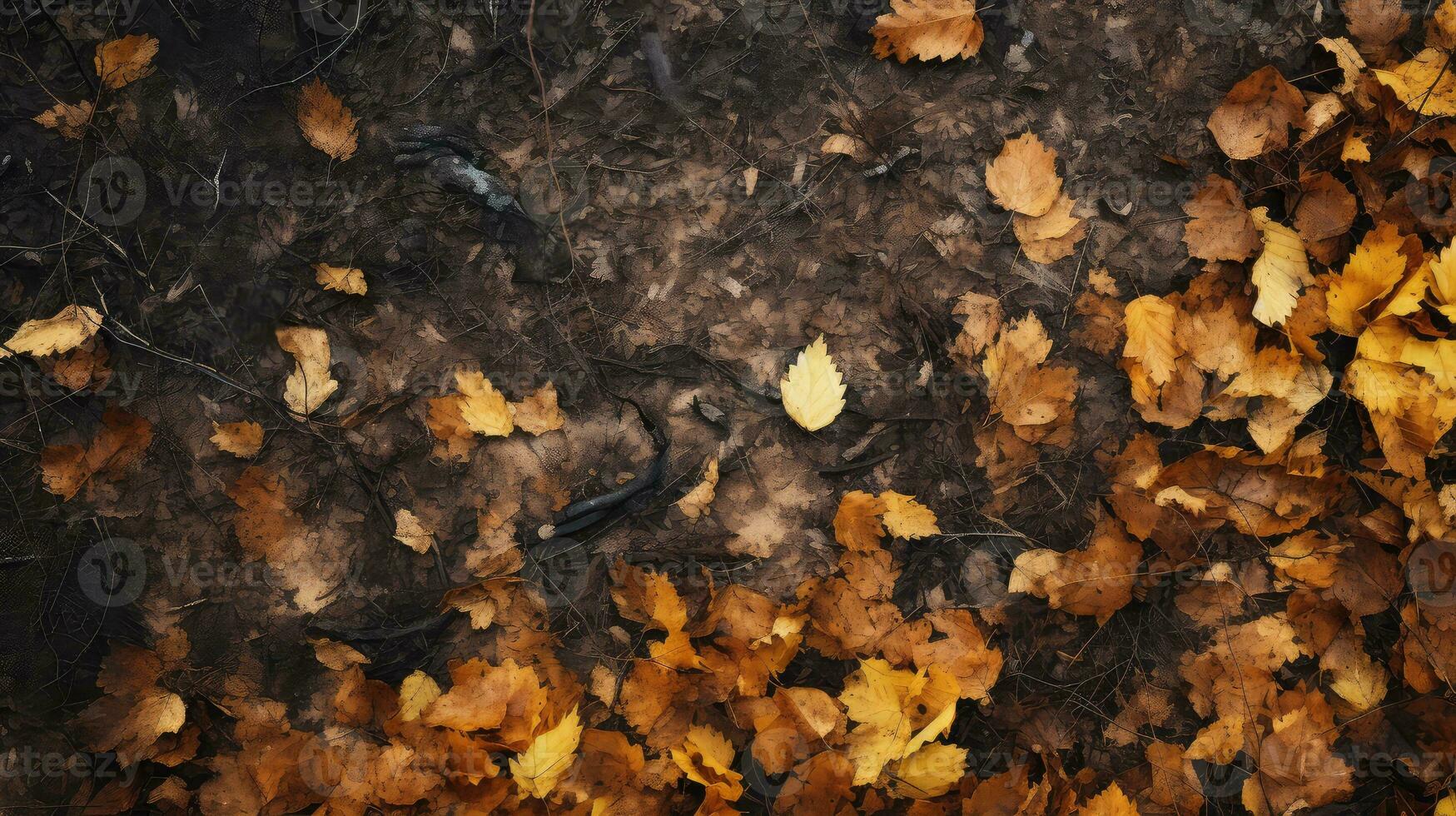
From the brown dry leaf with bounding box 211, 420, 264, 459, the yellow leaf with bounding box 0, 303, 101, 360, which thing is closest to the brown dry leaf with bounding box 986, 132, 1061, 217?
the brown dry leaf with bounding box 211, 420, 264, 459

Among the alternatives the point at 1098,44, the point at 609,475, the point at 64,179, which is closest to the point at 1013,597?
the point at 609,475

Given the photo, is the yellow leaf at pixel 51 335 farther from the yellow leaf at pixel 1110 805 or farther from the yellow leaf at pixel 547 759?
the yellow leaf at pixel 1110 805

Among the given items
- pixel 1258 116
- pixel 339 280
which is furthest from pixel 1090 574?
pixel 339 280

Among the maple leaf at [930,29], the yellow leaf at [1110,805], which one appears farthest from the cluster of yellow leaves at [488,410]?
the yellow leaf at [1110,805]

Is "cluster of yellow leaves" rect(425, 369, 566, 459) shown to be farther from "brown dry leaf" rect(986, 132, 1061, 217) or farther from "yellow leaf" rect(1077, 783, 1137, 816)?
"yellow leaf" rect(1077, 783, 1137, 816)

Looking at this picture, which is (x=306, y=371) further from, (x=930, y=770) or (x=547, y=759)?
(x=930, y=770)

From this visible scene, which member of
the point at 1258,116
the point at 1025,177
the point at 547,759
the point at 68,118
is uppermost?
the point at 68,118

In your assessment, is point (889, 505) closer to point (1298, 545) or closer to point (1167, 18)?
point (1298, 545)
